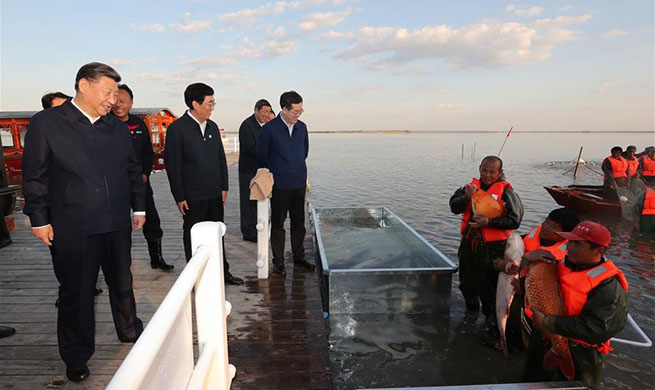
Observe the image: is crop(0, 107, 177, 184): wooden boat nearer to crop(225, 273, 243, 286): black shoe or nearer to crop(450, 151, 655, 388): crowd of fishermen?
crop(225, 273, 243, 286): black shoe

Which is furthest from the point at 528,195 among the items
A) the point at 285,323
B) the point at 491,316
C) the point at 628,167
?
the point at 285,323

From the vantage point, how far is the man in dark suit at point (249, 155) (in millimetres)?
5609

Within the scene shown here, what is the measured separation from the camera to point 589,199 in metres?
12.5

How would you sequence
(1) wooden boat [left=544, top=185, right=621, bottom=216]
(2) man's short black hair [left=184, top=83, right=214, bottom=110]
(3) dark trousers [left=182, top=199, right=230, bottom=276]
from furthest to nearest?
(1) wooden boat [left=544, top=185, right=621, bottom=216]
(3) dark trousers [left=182, top=199, right=230, bottom=276]
(2) man's short black hair [left=184, top=83, right=214, bottom=110]

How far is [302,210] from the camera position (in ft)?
16.0

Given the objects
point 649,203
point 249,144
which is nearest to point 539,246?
point 249,144

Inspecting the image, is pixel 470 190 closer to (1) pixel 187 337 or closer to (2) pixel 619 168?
(1) pixel 187 337

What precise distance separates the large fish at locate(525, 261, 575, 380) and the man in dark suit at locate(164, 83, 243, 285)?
10.3 ft

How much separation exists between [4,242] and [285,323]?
16.4 feet

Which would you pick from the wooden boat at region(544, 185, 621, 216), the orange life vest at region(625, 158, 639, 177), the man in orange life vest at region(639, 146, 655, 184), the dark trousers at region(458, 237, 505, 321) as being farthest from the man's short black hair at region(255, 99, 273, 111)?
the man in orange life vest at region(639, 146, 655, 184)

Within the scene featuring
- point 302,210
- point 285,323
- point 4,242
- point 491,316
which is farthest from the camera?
point 4,242

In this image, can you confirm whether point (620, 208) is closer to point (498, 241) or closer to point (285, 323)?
point (498, 241)

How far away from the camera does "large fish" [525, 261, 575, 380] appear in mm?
2600

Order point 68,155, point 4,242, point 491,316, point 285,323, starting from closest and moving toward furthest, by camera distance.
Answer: point 68,155
point 285,323
point 491,316
point 4,242
